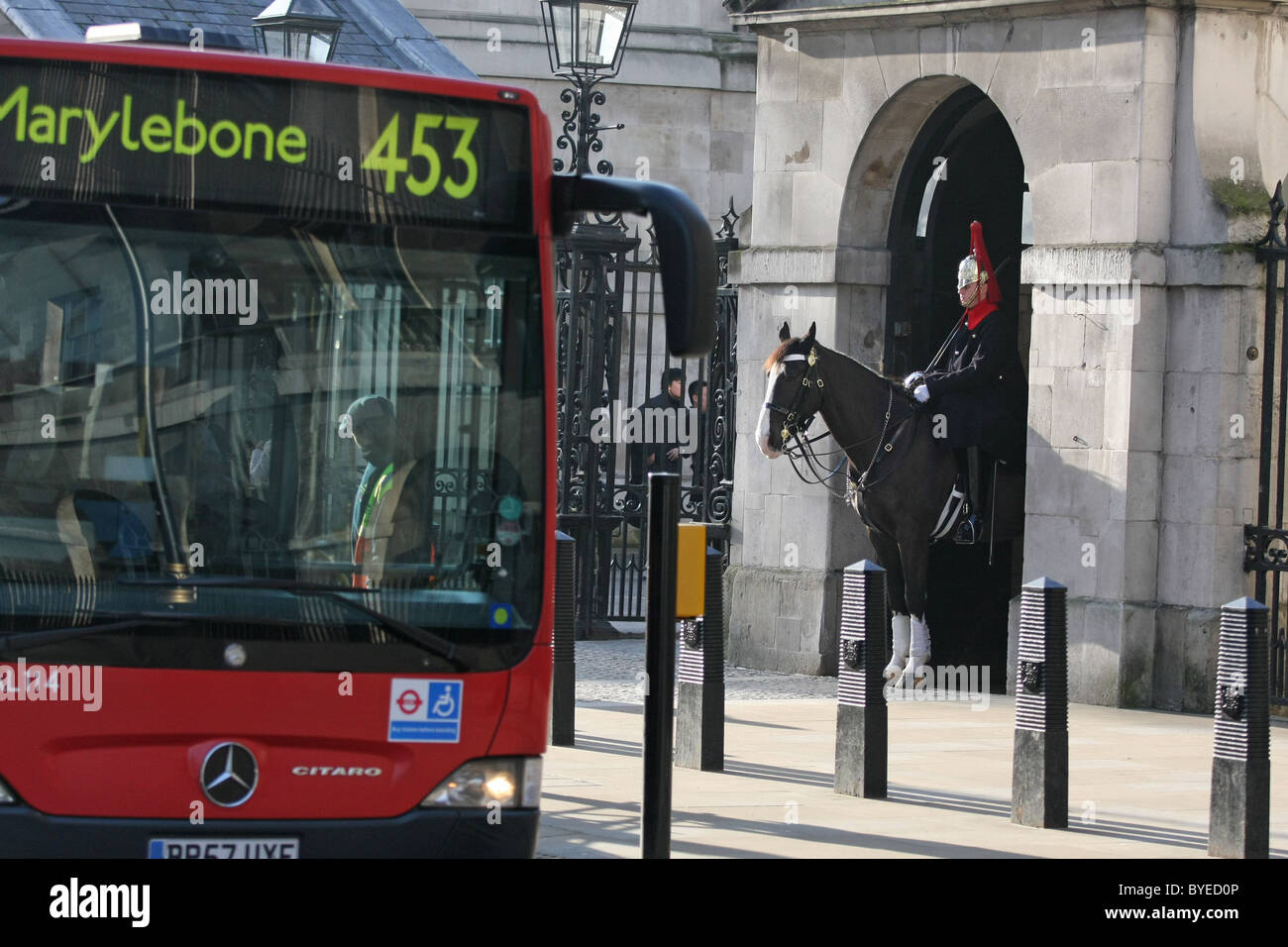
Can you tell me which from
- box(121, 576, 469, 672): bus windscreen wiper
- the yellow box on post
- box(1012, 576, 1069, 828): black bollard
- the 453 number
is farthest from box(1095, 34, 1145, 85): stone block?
box(121, 576, 469, 672): bus windscreen wiper

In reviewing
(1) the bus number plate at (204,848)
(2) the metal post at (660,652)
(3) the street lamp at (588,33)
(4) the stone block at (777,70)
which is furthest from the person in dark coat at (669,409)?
(1) the bus number plate at (204,848)

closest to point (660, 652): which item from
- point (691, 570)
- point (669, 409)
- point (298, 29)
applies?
point (691, 570)

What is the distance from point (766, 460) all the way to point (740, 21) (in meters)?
3.26

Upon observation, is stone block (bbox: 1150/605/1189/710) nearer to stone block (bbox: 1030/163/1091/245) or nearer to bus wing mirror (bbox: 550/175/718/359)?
stone block (bbox: 1030/163/1091/245)

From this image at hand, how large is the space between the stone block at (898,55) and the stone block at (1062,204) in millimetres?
1287

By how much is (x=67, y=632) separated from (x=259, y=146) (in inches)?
59.0

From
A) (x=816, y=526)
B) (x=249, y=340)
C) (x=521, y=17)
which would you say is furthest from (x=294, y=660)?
(x=521, y=17)

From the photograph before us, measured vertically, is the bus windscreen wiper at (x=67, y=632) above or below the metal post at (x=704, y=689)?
above

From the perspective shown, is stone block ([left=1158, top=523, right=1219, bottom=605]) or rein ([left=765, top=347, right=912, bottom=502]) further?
rein ([left=765, top=347, right=912, bottom=502])

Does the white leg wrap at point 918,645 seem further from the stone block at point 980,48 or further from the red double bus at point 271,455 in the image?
the red double bus at point 271,455

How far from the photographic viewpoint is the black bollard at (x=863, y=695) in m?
9.65

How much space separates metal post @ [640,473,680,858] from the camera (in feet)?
21.4

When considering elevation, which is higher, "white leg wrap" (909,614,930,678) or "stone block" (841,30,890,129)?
Answer: "stone block" (841,30,890,129)

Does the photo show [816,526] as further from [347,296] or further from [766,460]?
[347,296]
